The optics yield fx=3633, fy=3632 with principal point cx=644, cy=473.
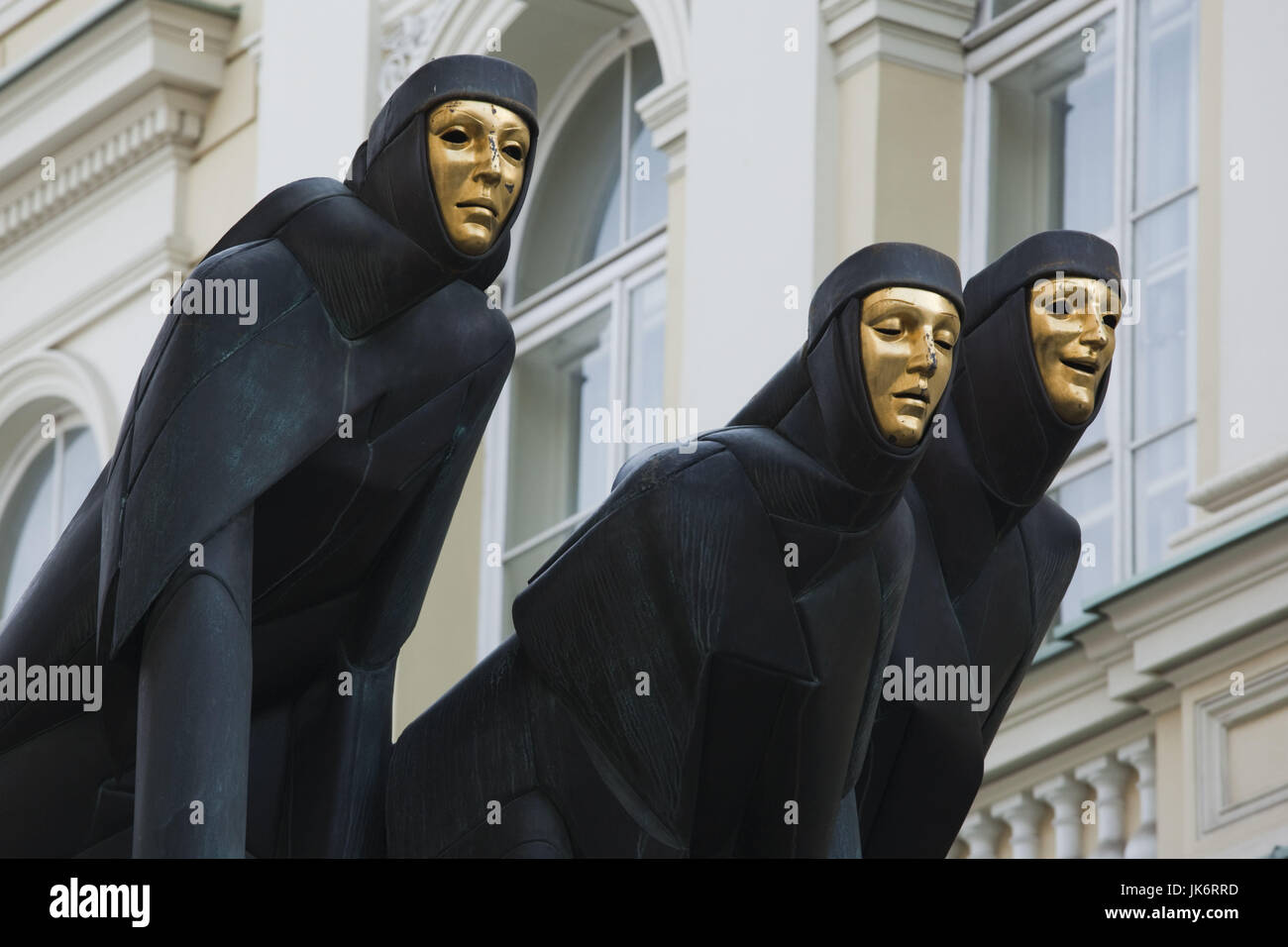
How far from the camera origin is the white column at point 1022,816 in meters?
11.3

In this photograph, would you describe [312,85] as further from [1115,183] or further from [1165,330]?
[1165,330]

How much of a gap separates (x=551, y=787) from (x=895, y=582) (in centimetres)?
71

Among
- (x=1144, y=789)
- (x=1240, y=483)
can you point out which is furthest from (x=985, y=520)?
(x=1144, y=789)

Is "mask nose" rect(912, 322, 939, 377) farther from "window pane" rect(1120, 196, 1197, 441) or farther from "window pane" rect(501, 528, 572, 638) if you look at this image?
"window pane" rect(501, 528, 572, 638)

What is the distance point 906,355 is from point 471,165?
0.84 meters

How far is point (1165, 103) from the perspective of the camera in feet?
41.0

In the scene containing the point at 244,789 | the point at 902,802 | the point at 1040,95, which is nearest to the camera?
the point at 244,789

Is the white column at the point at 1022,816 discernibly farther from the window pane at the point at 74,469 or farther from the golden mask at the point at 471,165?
the window pane at the point at 74,469

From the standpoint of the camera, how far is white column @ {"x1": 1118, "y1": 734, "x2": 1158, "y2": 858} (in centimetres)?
1093

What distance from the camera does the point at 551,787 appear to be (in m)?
6.46

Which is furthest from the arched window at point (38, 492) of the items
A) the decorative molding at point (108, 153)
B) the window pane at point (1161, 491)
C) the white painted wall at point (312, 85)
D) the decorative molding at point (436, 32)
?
the window pane at point (1161, 491)

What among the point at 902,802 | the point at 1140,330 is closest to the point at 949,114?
the point at 1140,330

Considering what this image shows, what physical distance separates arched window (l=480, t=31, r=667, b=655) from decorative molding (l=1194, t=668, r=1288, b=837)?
199 inches
